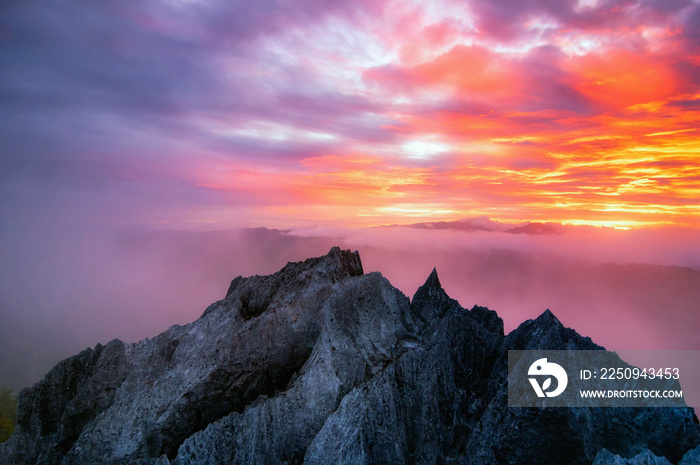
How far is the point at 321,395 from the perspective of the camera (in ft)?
104

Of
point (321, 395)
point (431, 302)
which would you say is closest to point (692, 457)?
point (431, 302)

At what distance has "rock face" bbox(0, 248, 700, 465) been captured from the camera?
27.1m

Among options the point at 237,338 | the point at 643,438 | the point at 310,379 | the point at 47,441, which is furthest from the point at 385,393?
the point at 47,441

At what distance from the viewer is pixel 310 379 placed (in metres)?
32.4

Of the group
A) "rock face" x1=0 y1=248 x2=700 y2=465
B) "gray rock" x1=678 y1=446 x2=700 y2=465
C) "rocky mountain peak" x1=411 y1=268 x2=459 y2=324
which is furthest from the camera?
"rocky mountain peak" x1=411 y1=268 x2=459 y2=324

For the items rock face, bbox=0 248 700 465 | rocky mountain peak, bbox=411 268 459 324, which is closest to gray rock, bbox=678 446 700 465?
rock face, bbox=0 248 700 465

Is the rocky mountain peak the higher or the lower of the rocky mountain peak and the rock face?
the higher

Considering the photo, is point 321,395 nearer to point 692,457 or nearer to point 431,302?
Result: point 431,302

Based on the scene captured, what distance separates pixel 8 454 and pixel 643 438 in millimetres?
54293

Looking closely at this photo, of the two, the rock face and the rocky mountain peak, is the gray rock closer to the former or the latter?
the rock face

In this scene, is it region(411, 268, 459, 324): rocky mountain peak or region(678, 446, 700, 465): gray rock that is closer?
region(678, 446, 700, 465): gray rock

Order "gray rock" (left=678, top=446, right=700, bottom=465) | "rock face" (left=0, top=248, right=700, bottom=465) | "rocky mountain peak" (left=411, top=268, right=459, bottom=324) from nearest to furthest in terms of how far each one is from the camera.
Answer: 1. "gray rock" (left=678, top=446, right=700, bottom=465)
2. "rock face" (left=0, top=248, right=700, bottom=465)
3. "rocky mountain peak" (left=411, top=268, right=459, bottom=324)

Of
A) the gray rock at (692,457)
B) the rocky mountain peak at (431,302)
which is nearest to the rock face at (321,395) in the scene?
the rocky mountain peak at (431,302)

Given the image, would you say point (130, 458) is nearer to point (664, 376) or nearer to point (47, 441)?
point (47, 441)
